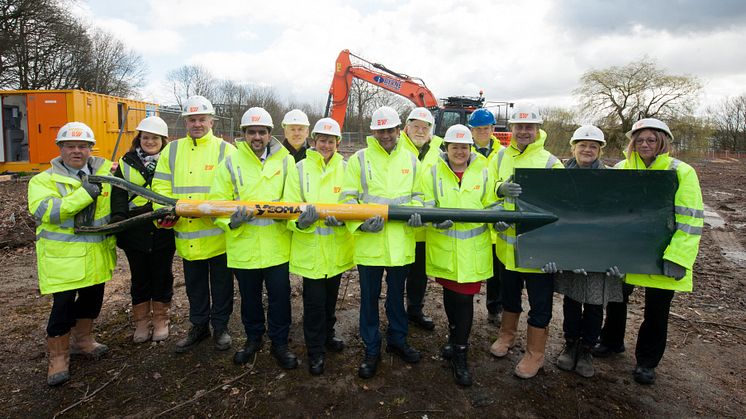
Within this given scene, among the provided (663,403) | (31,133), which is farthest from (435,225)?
(31,133)

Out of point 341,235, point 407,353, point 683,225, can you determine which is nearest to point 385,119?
point 341,235

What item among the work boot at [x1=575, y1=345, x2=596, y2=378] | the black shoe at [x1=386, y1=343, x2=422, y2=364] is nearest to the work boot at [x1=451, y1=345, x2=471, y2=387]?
the black shoe at [x1=386, y1=343, x2=422, y2=364]

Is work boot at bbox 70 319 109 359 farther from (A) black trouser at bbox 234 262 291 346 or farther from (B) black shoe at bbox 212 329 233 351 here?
(A) black trouser at bbox 234 262 291 346

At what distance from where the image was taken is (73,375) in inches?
141

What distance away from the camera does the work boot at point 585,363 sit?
3.62 metres

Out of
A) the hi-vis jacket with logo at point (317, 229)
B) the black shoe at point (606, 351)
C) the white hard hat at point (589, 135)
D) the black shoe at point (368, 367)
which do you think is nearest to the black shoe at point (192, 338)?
the hi-vis jacket with logo at point (317, 229)

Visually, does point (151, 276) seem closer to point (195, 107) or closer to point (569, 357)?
point (195, 107)

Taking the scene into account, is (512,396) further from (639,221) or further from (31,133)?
(31,133)

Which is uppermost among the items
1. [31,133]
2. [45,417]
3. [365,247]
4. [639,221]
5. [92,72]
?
[92,72]

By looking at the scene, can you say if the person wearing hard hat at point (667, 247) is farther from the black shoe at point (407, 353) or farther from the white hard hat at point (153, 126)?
the white hard hat at point (153, 126)

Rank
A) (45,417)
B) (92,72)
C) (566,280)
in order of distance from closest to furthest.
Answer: (45,417), (566,280), (92,72)

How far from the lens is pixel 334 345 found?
4.02m

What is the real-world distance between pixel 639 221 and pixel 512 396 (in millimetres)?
1714

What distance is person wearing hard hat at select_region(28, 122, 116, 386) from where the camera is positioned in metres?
3.33
